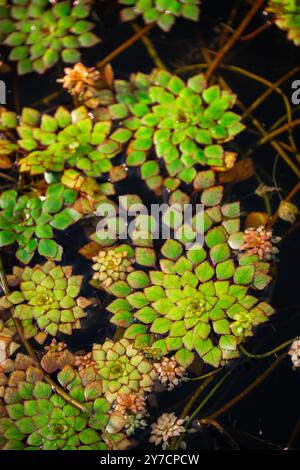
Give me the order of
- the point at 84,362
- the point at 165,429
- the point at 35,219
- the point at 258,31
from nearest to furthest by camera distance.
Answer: the point at 165,429, the point at 84,362, the point at 35,219, the point at 258,31

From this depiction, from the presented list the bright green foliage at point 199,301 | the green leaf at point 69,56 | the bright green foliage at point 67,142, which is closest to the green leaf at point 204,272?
the bright green foliage at point 199,301

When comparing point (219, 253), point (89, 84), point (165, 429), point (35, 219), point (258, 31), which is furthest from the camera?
point (258, 31)

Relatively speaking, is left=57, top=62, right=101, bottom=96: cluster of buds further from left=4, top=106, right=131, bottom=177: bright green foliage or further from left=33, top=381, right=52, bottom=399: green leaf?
left=33, top=381, right=52, bottom=399: green leaf

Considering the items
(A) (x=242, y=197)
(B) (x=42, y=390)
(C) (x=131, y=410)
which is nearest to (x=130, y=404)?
(C) (x=131, y=410)

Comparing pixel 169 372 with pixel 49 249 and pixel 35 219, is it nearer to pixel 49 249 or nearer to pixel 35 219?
pixel 49 249

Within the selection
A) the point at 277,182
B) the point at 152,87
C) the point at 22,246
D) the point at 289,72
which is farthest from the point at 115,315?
the point at 289,72

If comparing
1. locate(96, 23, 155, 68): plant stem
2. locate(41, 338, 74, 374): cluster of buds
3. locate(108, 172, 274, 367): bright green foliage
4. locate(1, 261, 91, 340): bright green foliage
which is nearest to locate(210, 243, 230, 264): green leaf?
locate(108, 172, 274, 367): bright green foliage

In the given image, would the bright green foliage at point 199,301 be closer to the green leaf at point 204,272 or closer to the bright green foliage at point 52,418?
the green leaf at point 204,272
